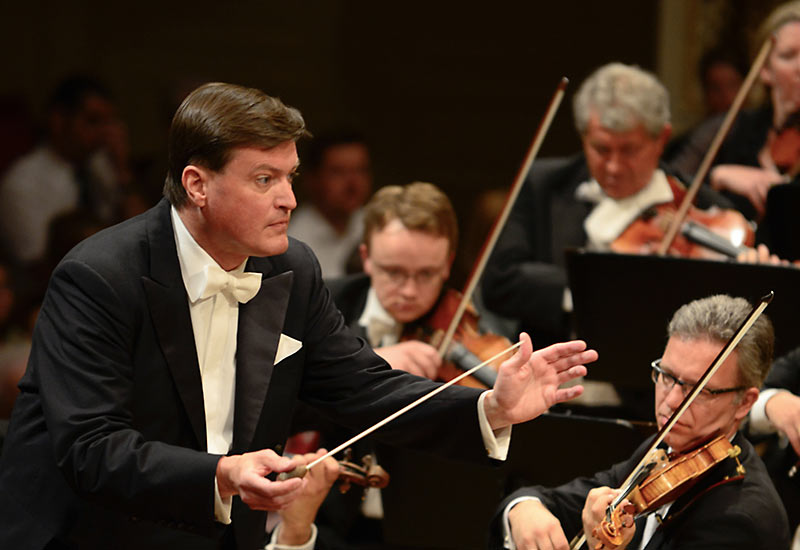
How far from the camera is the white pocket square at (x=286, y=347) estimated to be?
2.29 m

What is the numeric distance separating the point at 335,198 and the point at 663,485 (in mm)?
3099

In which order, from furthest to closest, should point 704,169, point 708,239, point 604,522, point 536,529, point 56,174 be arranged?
point 56,174
point 704,169
point 708,239
point 536,529
point 604,522

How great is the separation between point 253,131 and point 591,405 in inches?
57.9

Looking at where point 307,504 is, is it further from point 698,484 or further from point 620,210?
point 620,210

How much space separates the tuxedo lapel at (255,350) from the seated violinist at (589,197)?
53.7 inches

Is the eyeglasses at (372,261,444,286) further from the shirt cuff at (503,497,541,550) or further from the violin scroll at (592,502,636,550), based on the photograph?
the violin scroll at (592,502,636,550)

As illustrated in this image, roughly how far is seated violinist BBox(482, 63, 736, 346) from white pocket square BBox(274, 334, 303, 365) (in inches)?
51.8

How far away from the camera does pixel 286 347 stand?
2.30 meters

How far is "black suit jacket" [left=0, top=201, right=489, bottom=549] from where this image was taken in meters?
1.98

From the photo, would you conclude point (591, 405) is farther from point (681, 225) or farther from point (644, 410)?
point (681, 225)

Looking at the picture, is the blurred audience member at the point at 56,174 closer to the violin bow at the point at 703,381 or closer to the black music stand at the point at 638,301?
the black music stand at the point at 638,301

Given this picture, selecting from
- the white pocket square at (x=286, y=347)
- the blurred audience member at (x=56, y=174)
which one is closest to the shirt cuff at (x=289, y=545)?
the white pocket square at (x=286, y=347)

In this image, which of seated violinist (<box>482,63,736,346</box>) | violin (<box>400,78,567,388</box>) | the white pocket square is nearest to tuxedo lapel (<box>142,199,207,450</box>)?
the white pocket square

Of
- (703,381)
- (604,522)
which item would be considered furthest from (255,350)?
(703,381)
